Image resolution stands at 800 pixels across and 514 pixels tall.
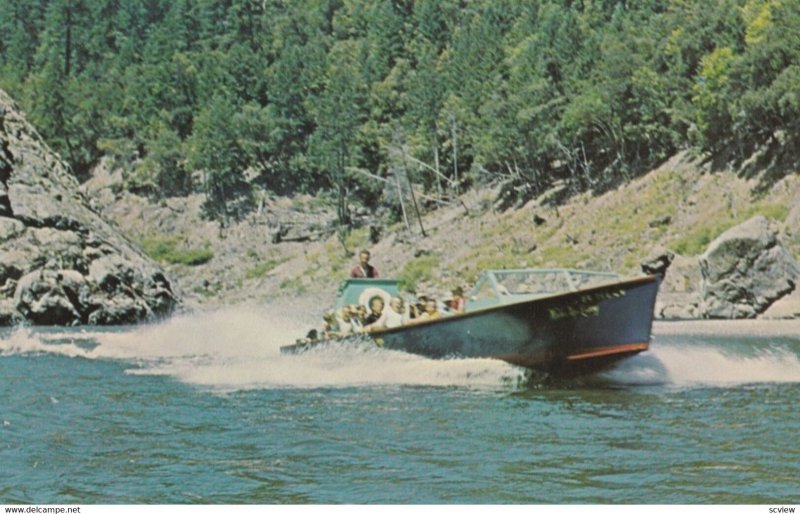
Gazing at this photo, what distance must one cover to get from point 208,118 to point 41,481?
8413 cm

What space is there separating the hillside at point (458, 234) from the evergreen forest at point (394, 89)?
204 centimetres

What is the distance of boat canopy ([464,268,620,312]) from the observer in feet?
64.7

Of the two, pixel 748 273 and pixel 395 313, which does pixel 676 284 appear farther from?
pixel 395 313

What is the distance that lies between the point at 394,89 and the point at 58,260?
187ft

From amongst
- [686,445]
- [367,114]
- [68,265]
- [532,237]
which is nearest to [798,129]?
[532,237]

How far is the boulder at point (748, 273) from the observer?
1542 inches

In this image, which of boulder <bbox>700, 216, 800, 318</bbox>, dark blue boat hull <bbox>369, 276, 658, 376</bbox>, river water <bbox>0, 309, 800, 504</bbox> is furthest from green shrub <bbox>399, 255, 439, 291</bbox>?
dark blue boat hull <bbox>369, 276, 658, 376</bbox>

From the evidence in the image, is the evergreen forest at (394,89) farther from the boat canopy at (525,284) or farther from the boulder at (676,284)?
the boat canopy at (525,284)

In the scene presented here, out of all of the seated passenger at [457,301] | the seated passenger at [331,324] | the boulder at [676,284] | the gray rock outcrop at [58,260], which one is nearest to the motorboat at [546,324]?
the seated passenger at [457,301]

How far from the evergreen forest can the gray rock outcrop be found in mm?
30021

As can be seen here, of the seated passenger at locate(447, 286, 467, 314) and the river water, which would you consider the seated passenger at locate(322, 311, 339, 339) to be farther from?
the seated passenger at locate(447, 286, 467, 314)

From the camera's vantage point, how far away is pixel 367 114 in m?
93.1

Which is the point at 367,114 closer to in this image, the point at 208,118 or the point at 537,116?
the point at 208,118

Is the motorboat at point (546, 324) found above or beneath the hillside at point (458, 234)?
beneath
